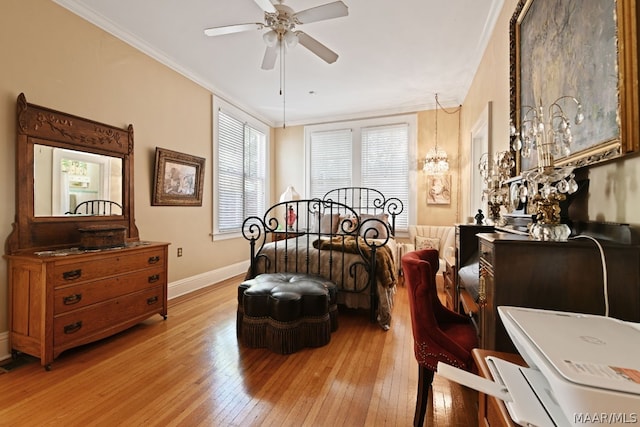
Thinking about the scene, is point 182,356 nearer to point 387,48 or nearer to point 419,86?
point 387,48

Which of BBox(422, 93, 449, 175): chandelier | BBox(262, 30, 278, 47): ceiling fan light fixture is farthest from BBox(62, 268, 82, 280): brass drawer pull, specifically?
BBox(422, 93, 449, 175): chandelier

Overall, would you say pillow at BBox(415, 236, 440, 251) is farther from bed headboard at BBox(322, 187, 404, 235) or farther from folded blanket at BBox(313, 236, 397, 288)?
folded blanket at BBox(313, 236, 397, 288)

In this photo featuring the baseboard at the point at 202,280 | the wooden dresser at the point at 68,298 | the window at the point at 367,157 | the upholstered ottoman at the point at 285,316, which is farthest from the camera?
the window at the point at 367,157

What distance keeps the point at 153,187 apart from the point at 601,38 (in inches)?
148

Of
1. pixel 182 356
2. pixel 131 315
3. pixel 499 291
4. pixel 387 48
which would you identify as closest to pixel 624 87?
pixel 499 291

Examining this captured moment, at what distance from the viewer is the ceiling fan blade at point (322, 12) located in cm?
197

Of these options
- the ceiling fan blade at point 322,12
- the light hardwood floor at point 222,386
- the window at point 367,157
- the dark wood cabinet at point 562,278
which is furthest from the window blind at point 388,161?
the dark wood cabinet at point 562,278

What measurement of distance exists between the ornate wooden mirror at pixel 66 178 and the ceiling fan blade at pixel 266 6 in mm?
1900

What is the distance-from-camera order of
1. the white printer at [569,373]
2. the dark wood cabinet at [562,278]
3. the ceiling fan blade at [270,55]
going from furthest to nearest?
1. the ceiling fan blade at [270,55]
2. the dark wood cabinet at [562,278]
3. the white printer at [569,373]

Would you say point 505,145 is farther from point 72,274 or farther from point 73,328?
point 73,328

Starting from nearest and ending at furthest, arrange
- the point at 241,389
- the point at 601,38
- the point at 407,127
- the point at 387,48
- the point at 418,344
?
1. the point at 601,38
2. the point at 418,344
3. the point at 241,389
4. the point at 387,48
5. the point at 407,127

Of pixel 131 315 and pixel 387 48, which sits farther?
pixel 387 48

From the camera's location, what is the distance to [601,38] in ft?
3.51

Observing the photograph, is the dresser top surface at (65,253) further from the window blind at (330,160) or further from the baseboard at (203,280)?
the window blind at (330,160)
